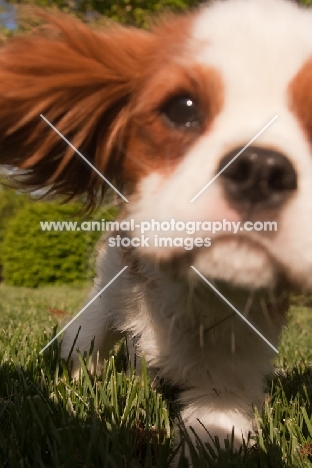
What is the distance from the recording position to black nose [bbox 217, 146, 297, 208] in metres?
1.42

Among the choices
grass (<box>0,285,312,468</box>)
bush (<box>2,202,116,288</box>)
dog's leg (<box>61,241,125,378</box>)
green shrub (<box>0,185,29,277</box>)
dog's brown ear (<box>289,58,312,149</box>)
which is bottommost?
grass (<box>0,285,312,468</box>)

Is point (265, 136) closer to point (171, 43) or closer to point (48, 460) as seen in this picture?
point (171, 43)

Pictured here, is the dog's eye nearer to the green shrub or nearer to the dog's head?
the dog's head

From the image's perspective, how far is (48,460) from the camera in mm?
1576

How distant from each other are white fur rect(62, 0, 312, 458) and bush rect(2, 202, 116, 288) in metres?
6.20

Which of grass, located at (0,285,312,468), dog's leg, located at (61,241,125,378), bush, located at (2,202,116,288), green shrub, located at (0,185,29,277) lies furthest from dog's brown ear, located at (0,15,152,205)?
green shrub, located at (0,185,29,277)

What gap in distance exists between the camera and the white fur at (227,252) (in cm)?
146

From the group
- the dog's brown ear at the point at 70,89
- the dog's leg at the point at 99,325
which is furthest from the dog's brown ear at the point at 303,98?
the dog's leg at the point at 99,325

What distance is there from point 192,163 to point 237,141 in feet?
0.45

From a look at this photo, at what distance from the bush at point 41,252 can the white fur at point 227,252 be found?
620 cm

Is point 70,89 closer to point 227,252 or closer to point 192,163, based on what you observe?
point 192,163

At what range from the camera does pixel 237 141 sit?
4.94 ft

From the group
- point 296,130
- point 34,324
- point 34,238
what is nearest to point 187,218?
point 296,130

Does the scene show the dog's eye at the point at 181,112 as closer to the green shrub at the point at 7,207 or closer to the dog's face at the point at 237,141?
the dog's face at the point at 237,141
